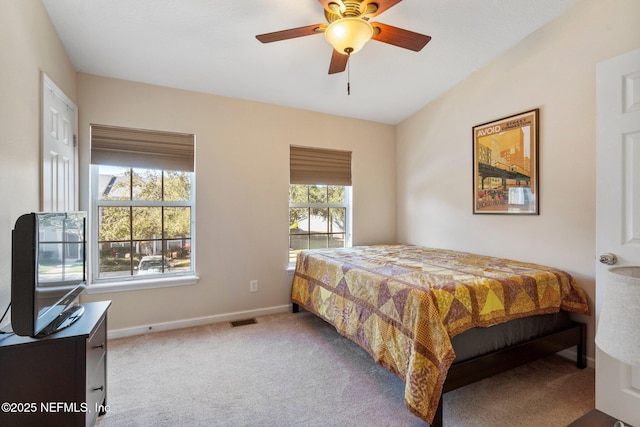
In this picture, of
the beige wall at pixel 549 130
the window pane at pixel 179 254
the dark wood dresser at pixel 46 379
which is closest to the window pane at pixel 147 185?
the window pane at pixel 179 254

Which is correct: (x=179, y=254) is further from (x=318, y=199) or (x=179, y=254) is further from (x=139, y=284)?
(x=318, y=199)

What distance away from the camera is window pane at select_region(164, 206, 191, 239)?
2.92 m

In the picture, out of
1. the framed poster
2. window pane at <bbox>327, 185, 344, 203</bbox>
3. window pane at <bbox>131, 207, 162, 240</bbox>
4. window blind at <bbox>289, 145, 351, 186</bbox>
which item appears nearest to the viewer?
the framed poster

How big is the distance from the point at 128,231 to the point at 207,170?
92 cm

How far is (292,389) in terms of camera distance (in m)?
1.91

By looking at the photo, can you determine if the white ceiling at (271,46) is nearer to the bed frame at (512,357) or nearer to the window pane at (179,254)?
the window pane at (179,254)

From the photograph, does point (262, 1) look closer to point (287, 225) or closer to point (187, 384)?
point (287, 225)

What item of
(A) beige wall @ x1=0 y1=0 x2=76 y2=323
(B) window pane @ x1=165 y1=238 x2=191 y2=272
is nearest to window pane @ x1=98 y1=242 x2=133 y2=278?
(B) window pane @ x1=165 y1=238 x2=191 y2=272

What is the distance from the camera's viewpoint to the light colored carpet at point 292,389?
1641 mm

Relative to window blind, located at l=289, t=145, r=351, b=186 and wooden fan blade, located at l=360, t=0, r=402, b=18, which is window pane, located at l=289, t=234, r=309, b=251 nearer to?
window blind, located at l=289, t=145, r=351, b=186

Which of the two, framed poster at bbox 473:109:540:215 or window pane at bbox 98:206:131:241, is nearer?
framed poster at bbox 473:109:540:215

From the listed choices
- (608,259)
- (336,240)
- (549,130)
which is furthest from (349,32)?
(336,240)

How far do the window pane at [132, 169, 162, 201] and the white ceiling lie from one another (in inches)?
33.1

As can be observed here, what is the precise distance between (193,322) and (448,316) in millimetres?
2408
